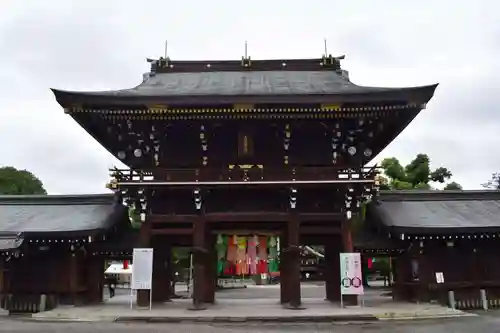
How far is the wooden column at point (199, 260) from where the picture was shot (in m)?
18.1

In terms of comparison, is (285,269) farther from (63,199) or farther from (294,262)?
(63,199)

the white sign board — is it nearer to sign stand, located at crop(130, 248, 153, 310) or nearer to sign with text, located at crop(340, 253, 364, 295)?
sign with text, located at crop(340, 253, 364, 295)

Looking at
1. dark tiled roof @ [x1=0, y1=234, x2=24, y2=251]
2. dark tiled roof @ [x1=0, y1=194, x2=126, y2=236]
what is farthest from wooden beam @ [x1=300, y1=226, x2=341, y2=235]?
dark tiled roof @ [x1=0, y1=234, x2=24, y2=251]

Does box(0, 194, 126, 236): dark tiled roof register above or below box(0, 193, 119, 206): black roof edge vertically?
below

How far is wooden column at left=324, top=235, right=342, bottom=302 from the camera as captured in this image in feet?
66.7

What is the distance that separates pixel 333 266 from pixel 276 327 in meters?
6.44

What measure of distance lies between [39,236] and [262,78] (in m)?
12.1

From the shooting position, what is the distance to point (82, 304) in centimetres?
2036

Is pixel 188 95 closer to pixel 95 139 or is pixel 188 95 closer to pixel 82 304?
pixel 95 139

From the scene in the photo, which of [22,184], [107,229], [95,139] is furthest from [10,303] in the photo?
[22,184]

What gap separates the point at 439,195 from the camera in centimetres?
2302

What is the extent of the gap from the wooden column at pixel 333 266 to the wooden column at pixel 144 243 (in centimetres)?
752

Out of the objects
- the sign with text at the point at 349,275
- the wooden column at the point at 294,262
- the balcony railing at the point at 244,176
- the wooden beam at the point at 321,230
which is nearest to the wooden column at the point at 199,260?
the balcony railing at the point at 244,176

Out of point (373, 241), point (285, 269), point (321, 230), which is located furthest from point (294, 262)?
point (373, 241)
